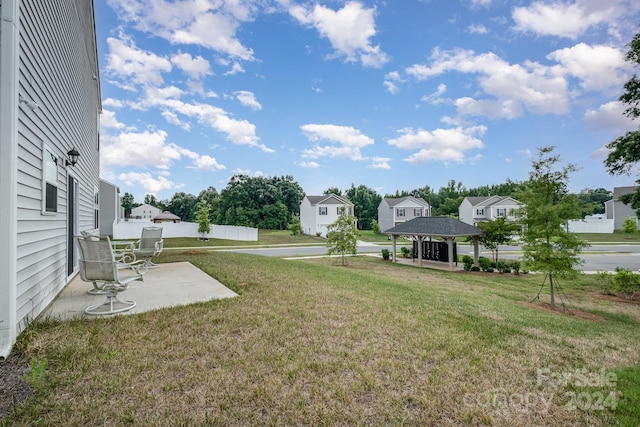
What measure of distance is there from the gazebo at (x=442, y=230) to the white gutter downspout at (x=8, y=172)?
16.1 meters

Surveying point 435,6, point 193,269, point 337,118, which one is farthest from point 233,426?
point 337,118

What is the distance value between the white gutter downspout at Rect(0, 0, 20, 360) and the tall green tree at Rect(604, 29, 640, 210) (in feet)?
48.2

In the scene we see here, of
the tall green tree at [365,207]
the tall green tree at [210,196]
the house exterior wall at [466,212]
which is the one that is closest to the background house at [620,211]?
the house exterior wall at [466,212]

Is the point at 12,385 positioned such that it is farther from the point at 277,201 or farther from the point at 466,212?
the point at 466,212

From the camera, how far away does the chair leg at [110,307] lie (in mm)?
4102

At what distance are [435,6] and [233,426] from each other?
15.7m

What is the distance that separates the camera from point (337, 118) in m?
24.9

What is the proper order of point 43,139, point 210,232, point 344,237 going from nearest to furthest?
1. point 43,139
2. point 344,237
3. point 210,232

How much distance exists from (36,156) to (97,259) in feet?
5.39

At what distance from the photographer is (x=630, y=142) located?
9430mm

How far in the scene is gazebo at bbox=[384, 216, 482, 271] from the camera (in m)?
15.7

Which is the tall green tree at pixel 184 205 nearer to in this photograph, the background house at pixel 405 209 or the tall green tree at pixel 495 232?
the background house at pixel 405 209

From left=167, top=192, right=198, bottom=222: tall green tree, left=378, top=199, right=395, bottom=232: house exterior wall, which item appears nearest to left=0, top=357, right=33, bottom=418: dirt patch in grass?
left=378, top=199, right=395, bottom=232: house exterior wall

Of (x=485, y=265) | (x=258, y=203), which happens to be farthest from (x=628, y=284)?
(x=258, y=203)
